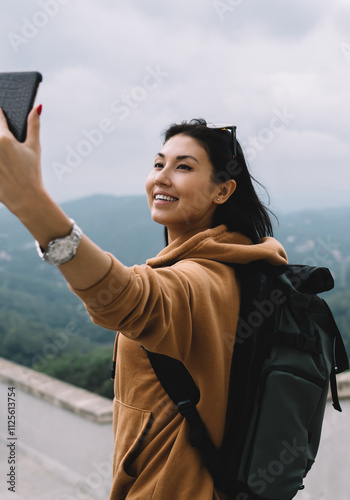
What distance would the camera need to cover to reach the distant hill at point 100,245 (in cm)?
1260

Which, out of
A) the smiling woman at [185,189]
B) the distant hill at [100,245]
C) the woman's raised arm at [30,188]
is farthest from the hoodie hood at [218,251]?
the distant hill at [100,245]

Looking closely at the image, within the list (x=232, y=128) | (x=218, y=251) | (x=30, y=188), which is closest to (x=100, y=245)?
(x=232, y=128)

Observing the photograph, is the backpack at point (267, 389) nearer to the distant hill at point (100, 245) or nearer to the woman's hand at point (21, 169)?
the woman's hand at point (21, 169)

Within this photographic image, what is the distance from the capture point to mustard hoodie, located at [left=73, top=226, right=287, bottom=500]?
959 millimetres

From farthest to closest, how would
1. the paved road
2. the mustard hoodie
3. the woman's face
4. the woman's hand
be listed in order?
the paved road < the woman's face < the mustard hoodie < the woman's hand

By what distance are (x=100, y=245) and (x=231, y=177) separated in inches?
625

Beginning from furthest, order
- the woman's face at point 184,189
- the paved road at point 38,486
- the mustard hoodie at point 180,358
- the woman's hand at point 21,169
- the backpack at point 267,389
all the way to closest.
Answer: the paved road at point 38,486 → the woman's face at point 184,189 → the backpack at point 267,389 → the mustard hoodie at point 180,358 → the woman's hand at point 21,169

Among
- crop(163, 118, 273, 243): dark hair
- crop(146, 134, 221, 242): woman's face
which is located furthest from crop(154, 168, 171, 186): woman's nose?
crop(163, 118, 273, 243): dark hair

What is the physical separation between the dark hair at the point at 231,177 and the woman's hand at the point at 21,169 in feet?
2.30

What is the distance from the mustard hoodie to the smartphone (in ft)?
1.01

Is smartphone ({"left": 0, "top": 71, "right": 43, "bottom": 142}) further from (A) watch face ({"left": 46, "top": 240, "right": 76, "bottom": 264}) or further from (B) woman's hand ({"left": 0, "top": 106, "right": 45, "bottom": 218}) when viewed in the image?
(A) watch face ({"left": 46, "top": 240, "right": 76, "bottom": 264})

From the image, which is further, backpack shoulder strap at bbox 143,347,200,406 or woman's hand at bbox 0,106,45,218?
backpack shoulder strap at bbox 143,347,200,406

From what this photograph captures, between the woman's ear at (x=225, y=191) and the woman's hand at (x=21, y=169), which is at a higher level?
the woman's hand at (x=21, y=169)

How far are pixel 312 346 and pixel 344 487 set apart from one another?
5.52 feet
